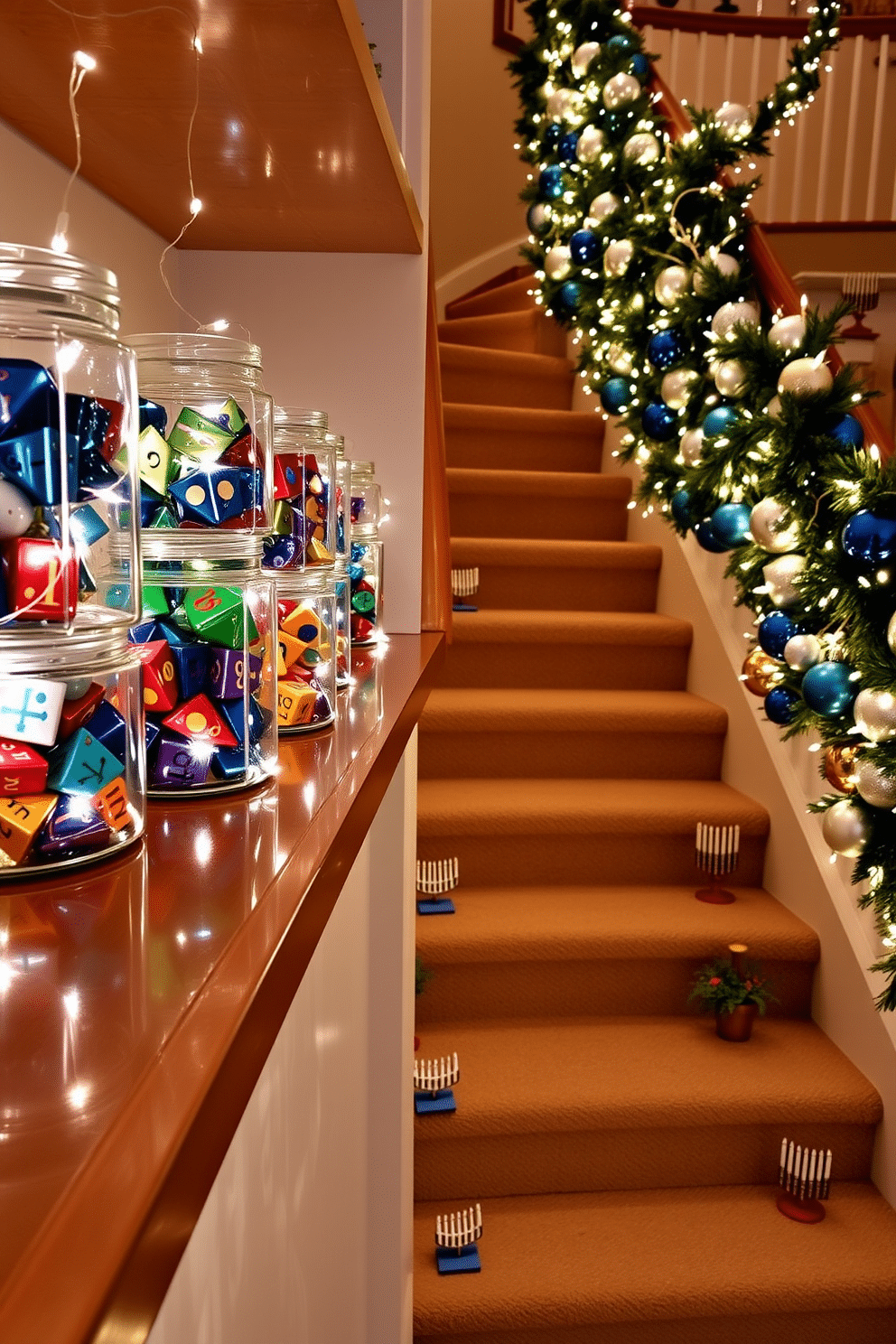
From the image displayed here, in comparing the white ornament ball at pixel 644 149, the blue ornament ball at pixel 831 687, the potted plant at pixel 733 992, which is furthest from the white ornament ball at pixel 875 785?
the white ornament ball at pixel 644 149

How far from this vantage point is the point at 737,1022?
2.34 m

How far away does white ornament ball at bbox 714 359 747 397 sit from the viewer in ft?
5.81

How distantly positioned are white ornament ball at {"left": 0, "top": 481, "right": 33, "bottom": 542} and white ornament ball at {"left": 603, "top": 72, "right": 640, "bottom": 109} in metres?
2.47

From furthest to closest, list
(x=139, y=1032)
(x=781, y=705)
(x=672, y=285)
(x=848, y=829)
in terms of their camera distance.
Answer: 1. (x=672, y=285)
2. (x=781, y=705)
3. (x=848, y=829)
4. (x=139, y=1032)

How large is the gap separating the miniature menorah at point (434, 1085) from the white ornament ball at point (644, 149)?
6.52 ft

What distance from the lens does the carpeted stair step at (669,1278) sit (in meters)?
1.92

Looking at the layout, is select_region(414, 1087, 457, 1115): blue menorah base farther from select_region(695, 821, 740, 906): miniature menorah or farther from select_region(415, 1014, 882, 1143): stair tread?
select_region(695, 821, 740, 906): miniature menorah

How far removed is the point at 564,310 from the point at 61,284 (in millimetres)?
3039

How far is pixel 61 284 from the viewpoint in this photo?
0.39 m

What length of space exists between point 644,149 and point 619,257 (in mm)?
311

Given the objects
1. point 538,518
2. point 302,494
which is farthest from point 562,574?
point 302,494

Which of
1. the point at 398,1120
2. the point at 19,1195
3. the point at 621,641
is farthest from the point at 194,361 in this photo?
the point at 621,641

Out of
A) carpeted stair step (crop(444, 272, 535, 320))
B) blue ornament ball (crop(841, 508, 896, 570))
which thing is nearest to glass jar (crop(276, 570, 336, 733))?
blue ornament ball (crop(841, 508, 896, 570))

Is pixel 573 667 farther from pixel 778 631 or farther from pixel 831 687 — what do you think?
pixel 831 687
